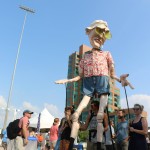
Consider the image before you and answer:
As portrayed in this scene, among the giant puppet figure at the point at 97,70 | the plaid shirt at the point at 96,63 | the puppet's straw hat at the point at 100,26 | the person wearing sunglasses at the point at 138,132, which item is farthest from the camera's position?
the person wearing sunglasses at the point at 138,132

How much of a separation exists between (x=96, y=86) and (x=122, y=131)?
3.95m

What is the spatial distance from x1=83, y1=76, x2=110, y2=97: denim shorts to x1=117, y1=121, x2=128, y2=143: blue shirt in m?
3.79

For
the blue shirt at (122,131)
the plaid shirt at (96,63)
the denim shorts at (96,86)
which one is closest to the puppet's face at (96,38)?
the plaid shirt at (96,63)

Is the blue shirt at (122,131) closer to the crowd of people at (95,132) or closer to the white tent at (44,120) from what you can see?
the crowd of people at (95,132)

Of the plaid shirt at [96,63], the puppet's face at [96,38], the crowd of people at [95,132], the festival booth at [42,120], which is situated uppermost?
the festival booth at [42,120]

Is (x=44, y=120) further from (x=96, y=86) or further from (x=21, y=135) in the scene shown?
(x=96, y=86)

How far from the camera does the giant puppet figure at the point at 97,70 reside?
4648 millimetres

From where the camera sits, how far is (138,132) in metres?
5.57

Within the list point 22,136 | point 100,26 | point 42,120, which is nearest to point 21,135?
point 22,136

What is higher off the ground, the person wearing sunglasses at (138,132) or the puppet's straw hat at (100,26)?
the puppet's straw hat at (100,26)

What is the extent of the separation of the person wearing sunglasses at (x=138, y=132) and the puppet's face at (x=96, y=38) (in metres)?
1.68

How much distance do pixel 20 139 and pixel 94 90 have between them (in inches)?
138

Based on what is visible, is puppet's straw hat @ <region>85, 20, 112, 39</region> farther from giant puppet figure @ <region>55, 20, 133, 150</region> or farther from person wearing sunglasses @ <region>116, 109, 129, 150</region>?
person wearing sunglasses @ <region>116, 109, 129, 150</region>

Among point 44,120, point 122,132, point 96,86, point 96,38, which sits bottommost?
point 122,132
